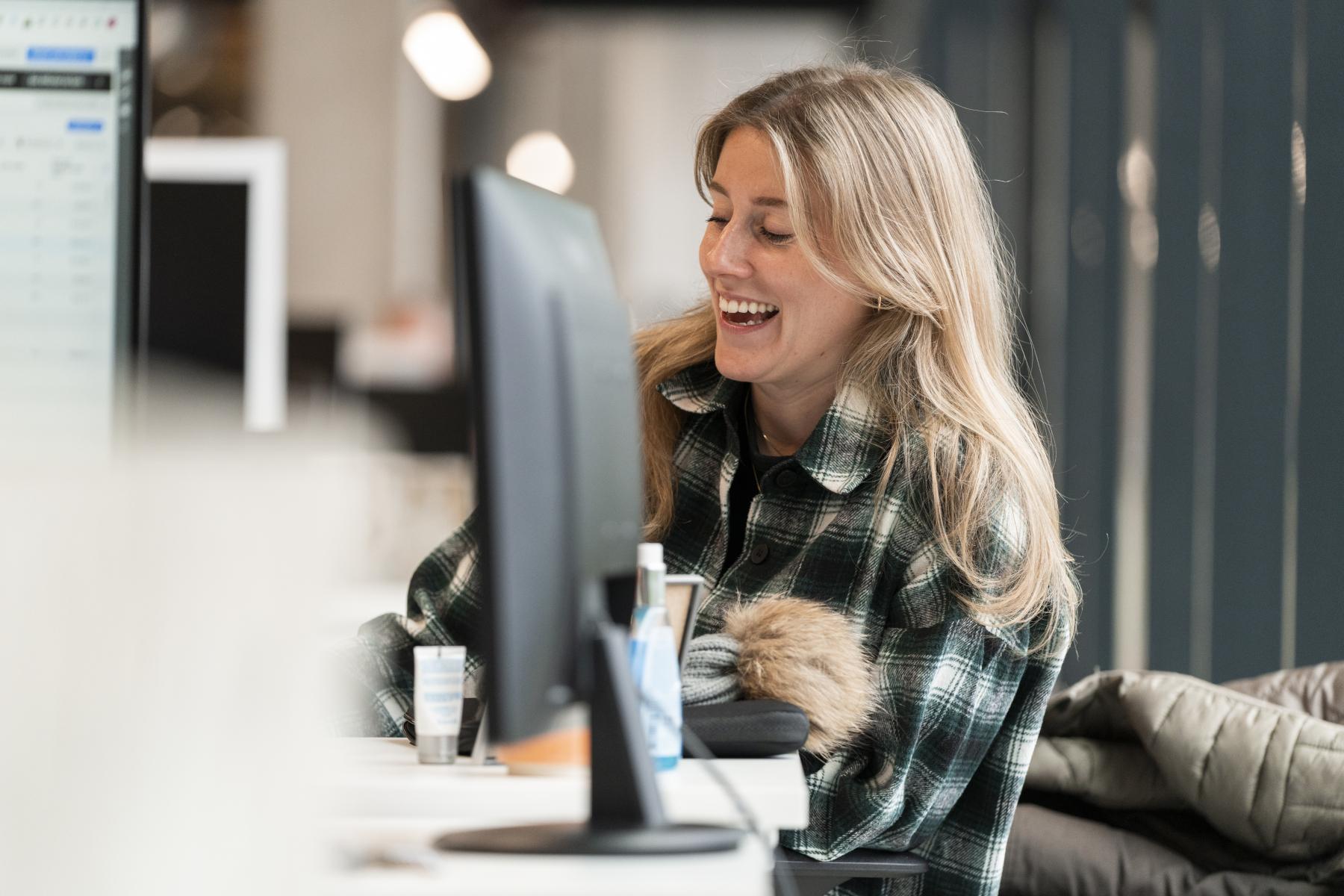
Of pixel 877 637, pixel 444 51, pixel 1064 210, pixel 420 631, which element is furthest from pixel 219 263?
pixel 444 51

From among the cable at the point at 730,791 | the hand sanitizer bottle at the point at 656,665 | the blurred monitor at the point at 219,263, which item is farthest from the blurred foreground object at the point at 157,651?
the blurred monitor at the point at 219,263

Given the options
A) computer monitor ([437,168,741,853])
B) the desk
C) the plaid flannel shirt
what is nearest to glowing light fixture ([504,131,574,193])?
the plaid flannel shirt

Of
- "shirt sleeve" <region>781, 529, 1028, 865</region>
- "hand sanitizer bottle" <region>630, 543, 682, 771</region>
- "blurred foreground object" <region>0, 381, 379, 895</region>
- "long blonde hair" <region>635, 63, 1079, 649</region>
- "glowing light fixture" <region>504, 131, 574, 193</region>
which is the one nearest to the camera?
"blurred foreground object" <region>0, 381, 379, 895</region>

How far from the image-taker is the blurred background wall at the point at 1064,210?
103 inches

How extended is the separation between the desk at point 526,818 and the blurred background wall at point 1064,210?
0.27 meters

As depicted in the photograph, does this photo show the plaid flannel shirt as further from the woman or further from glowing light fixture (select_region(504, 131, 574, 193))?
glowing light fixture (select_region(504, 131, 574, 193))

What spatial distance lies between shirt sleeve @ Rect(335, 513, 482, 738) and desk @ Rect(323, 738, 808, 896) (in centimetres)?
17

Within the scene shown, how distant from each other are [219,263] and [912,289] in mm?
1128

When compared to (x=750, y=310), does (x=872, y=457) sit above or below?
below

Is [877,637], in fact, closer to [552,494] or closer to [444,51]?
[552,494]

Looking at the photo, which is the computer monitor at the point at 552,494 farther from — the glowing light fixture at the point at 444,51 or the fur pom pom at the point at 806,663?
the glowing light fixture at the point at 444,51

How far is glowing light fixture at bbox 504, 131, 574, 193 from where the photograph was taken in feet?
24.6

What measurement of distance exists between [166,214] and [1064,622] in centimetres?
153

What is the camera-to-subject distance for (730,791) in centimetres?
98
